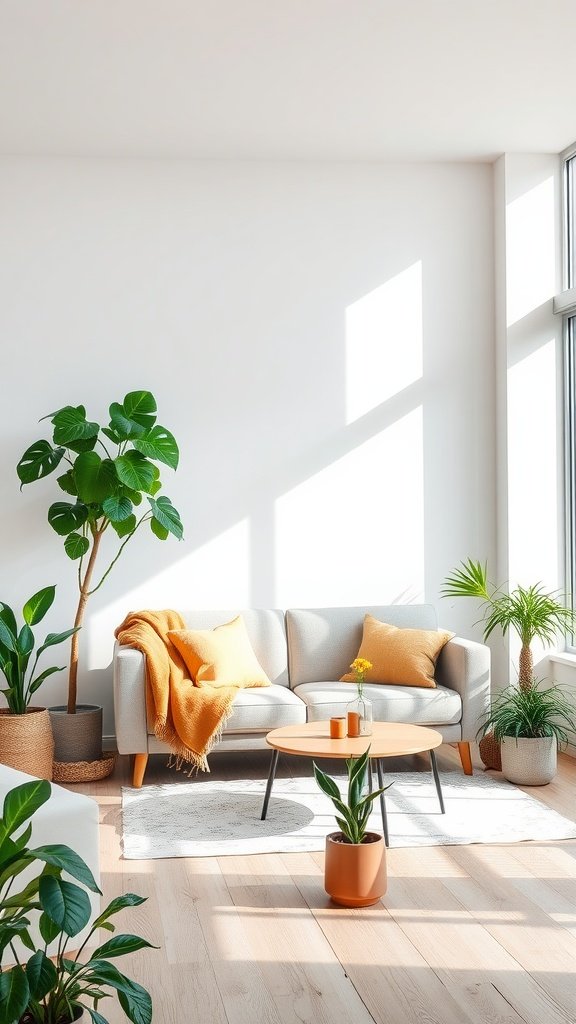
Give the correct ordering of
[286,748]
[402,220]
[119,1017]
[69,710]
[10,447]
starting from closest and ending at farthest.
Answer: [119,1017], [286,748], [69,710], [10,447], [402,220]

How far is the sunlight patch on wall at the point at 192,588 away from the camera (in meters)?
5.50

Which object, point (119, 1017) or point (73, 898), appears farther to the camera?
point (119, 1017)

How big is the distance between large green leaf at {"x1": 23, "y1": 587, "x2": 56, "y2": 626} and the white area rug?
94 centimetres

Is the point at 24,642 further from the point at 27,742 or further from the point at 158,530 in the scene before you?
the point at 158,530

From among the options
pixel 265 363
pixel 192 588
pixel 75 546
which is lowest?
pixel 192 588

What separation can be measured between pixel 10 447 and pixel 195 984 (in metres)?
3.41

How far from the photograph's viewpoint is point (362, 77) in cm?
457

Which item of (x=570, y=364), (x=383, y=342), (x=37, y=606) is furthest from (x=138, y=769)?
(x=570, y=364)

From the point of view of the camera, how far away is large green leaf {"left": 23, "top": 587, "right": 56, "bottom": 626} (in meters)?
4.86

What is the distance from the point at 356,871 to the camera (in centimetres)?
322

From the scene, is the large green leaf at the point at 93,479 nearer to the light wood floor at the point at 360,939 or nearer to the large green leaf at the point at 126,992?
the light wood floor at the point at 360,939

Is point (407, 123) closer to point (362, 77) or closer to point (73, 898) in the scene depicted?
point (362, 77)

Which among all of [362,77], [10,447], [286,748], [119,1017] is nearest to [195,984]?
[119,1017]

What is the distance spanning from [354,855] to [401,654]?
195cm
